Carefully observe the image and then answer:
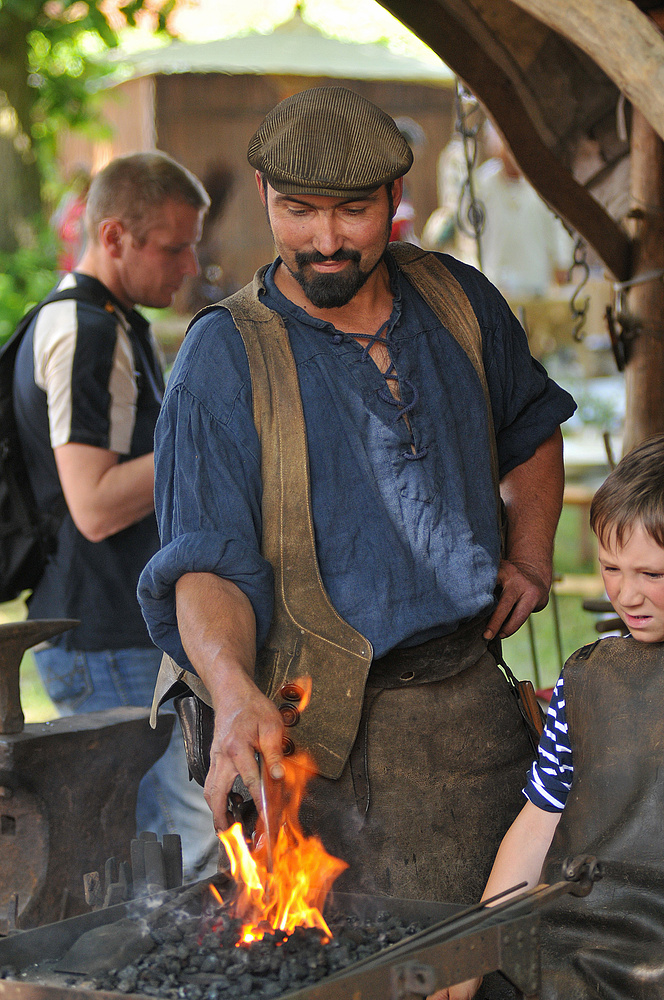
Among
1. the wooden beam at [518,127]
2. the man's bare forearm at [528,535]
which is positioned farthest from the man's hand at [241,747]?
the wooden beam at [518,127]

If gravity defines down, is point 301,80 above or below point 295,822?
above

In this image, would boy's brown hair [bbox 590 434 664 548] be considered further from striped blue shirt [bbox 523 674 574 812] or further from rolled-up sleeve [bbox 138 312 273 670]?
rolled-up sleeve [bbox 138 312 273 670]

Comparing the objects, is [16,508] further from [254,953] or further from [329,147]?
[254,953]

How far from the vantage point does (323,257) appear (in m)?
2.23

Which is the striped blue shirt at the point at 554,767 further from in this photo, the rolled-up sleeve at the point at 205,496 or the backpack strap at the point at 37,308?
the backpack strap at the point at 37,308

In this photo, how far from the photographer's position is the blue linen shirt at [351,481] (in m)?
2.15

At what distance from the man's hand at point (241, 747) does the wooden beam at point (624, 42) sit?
116 cm

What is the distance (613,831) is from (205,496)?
932mm

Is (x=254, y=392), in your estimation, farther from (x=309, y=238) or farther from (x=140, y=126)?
(x=140, y=126)

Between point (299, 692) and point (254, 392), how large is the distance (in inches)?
23.1

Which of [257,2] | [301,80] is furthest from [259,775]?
A: [257,2]

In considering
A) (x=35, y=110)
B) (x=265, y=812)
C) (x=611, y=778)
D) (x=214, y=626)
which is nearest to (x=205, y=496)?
(x=214, y=626)

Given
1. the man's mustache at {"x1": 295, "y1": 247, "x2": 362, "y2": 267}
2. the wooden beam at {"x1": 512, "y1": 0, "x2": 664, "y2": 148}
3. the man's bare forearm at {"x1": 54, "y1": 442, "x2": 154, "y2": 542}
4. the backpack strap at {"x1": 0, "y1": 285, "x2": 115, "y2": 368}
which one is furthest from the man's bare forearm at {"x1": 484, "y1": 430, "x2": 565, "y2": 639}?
the backpack strap at {"x1": 0, "y1": 285, "x2": 115, "y2": 368}

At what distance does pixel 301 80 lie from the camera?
1361 cm
